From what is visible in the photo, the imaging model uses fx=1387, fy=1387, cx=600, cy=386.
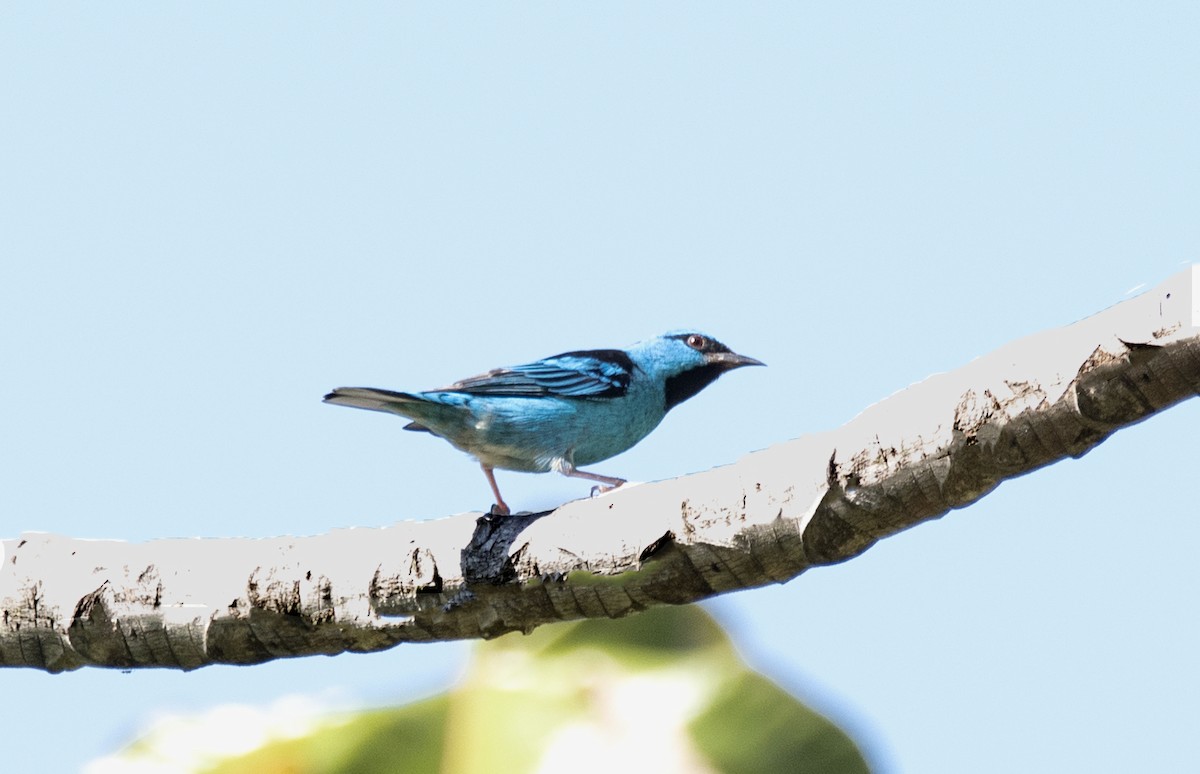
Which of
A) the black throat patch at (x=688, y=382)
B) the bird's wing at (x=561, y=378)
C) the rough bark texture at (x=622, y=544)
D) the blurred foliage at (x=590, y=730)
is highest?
the bird's wing at (x=561, y=378)

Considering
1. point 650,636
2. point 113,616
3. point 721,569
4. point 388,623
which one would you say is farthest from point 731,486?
point 113,616

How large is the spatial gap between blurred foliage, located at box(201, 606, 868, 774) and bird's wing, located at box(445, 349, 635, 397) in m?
4.03

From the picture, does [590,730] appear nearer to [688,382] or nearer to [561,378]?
[561,378]

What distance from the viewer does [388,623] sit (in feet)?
14.3

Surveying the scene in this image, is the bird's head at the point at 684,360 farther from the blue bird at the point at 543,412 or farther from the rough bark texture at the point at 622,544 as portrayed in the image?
the rough bark texture at the point at 622,544

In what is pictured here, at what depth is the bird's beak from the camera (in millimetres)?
9023

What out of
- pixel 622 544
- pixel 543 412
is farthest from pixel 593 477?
pixel 622 544

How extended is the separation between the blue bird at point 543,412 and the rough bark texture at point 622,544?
8.06 feet

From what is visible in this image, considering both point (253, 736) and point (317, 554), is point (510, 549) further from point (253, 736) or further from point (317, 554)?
point (253, 736)

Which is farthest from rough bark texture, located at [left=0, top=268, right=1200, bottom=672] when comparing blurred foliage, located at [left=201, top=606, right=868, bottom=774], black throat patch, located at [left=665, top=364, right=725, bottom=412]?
black throat patch, located at [left=665, top=364, right=725, bottom=412]

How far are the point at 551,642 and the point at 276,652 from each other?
1.17m

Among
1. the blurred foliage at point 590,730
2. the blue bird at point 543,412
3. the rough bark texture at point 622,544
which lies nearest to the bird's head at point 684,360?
the blue bird at point 543,412

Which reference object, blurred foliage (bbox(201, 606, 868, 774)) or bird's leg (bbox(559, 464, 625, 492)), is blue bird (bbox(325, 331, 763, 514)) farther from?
blurred foliage (bbox(201, 606, 868, 774))

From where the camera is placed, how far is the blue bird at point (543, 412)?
736 cm
